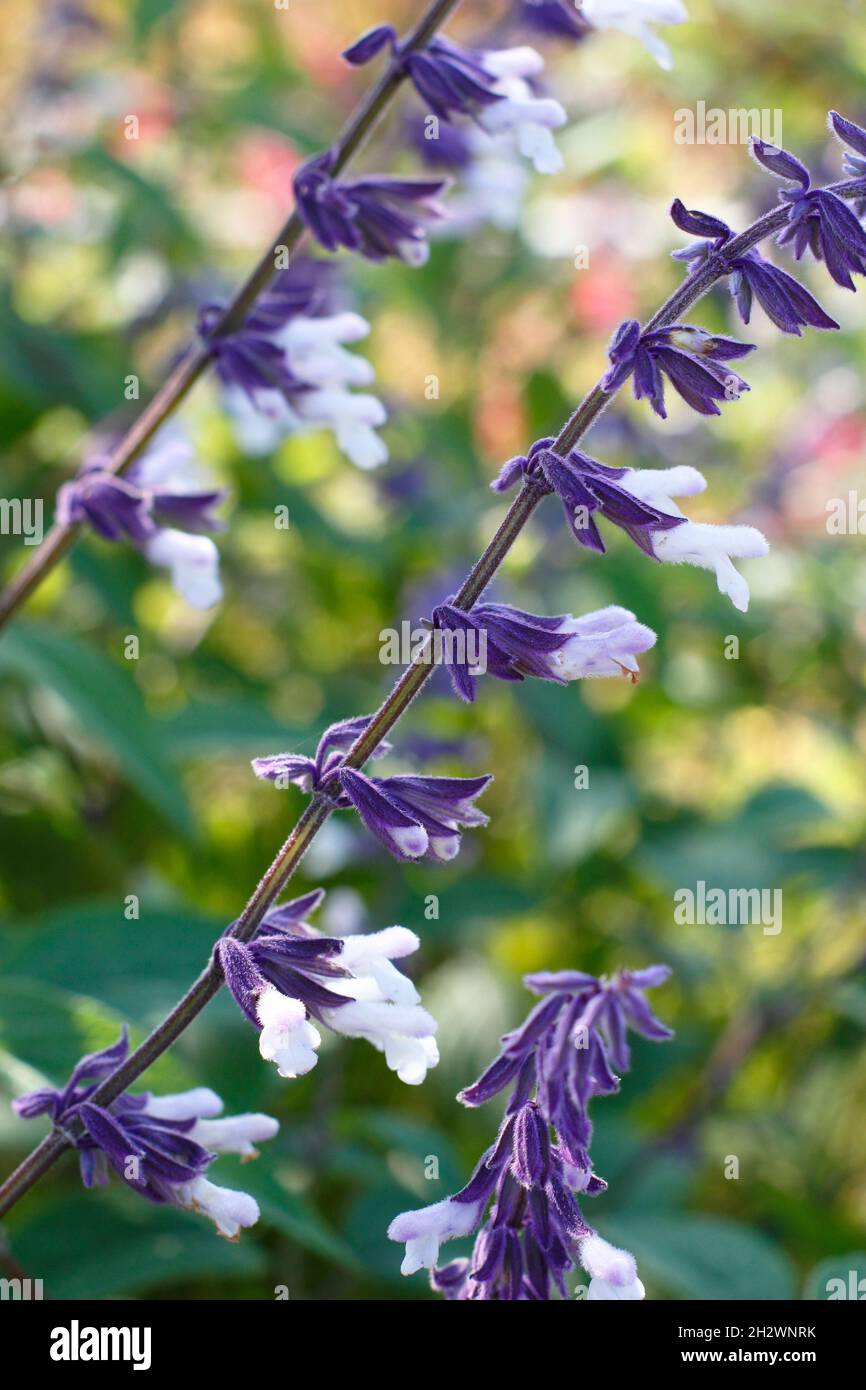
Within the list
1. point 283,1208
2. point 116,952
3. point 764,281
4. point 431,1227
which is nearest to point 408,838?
→ point 431,1227

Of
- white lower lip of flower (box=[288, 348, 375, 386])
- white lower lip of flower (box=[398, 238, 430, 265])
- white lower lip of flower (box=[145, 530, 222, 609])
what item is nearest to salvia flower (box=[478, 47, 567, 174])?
white lower lip of flower (box=[398, 238, 430, 265])

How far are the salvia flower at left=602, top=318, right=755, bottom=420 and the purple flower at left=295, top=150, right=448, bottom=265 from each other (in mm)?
459

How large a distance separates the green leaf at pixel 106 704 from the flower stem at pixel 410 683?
2.95 ft

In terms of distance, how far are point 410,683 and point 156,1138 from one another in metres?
0.37

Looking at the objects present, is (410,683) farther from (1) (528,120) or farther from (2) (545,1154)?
(1) (528,120)

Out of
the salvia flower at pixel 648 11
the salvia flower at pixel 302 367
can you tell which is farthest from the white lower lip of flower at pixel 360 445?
the salvia flower at pixel 648 11

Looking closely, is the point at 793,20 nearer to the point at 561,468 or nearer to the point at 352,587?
the point at 352,587

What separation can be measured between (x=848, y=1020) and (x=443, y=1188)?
1.14m

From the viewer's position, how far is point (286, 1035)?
87 cm

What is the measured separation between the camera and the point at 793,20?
403cm

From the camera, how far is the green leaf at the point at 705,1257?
167cm
